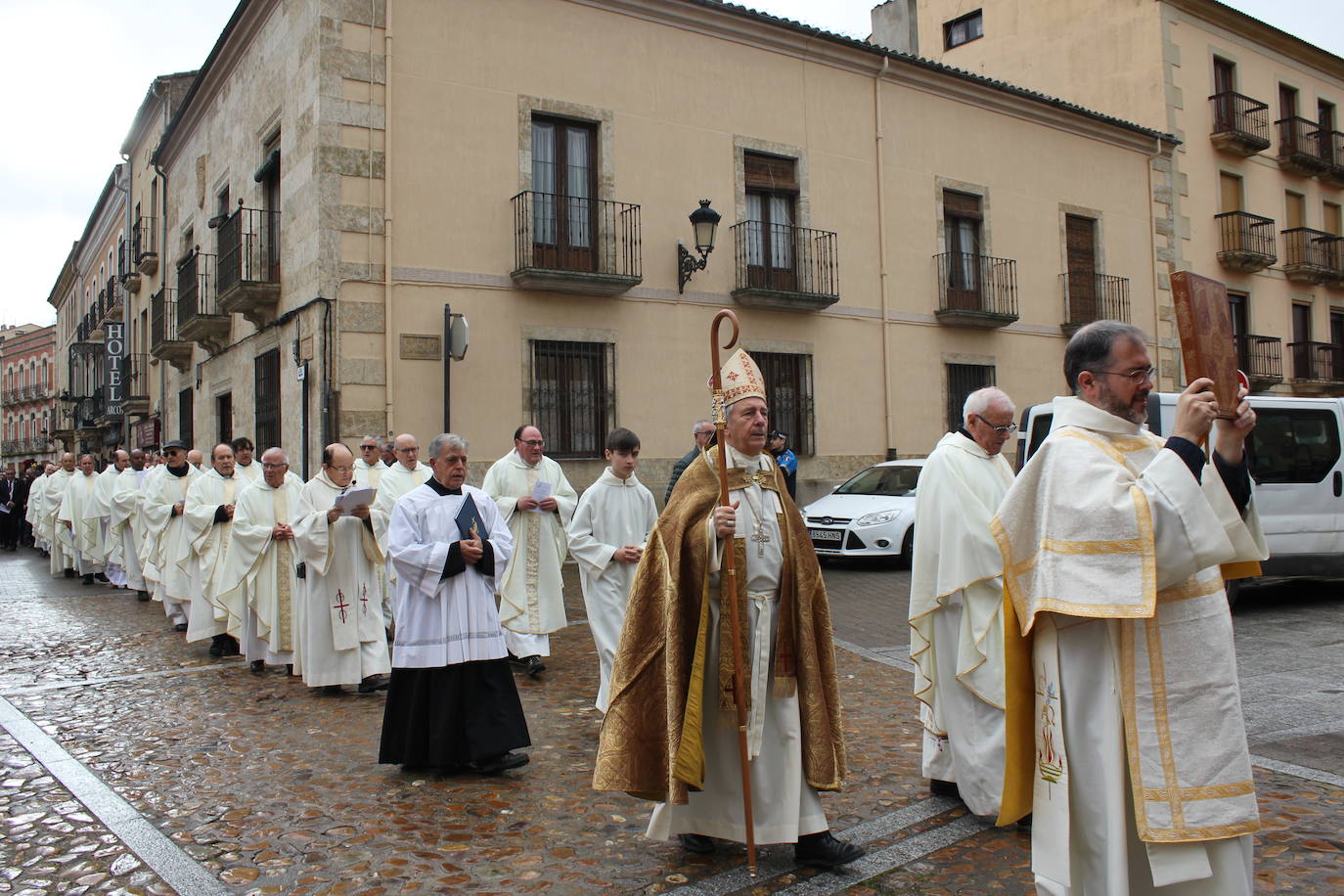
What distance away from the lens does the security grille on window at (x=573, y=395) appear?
14.3m

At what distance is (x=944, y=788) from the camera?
15.3ft

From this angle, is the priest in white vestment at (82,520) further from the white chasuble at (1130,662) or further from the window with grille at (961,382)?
the white chasuble at (1130,662)

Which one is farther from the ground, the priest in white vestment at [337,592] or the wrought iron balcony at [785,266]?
the wrought iron balcony at [785,266]

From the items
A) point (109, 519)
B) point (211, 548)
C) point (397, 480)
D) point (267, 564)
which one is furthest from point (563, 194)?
point (267, 564)

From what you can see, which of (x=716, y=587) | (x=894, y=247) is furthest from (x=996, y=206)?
(x=716, y=587)

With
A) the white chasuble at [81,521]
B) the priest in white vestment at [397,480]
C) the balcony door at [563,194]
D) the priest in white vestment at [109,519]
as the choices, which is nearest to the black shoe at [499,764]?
the priest in white vestment at [397,480]

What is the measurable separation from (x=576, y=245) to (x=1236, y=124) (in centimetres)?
1702

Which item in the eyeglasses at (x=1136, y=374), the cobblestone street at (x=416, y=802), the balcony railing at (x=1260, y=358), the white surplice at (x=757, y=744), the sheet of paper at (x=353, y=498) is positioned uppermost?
the balcony railing at (x=1260, y=358)

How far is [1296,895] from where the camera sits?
3473mm

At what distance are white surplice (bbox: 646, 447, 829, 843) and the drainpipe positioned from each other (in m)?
13.9

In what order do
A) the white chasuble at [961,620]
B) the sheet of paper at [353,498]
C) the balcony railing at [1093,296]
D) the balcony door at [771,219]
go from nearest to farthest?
the white chasuble at [961,620] → the sheet of paper at [353,498] → the balcony door at [771,219] → the balcony railing at [1093,296]

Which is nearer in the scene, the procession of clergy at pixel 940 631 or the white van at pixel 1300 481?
the procession of clergy at pixel 940 631

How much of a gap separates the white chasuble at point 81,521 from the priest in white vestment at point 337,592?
9416 mm

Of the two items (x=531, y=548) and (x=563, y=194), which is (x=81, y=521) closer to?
(x=563, y=194)
